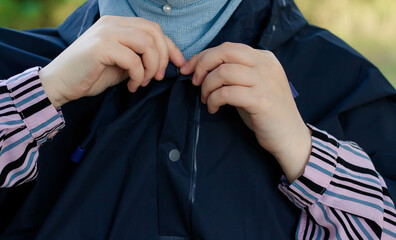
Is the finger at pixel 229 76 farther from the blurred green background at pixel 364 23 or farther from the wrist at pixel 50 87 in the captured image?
the blurred green background at pixel 364 23

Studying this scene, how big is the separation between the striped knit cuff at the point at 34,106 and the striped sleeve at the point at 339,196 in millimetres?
412

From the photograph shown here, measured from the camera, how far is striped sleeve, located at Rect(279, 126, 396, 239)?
72 cm

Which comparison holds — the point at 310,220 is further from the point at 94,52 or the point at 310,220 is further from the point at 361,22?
the point at 361,22

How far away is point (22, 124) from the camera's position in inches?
27.2

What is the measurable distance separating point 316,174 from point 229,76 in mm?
222

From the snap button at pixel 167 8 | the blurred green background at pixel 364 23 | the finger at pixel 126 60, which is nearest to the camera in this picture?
the finger at pixel 126 60

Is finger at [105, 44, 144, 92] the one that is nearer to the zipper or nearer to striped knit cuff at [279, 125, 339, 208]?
the zipper

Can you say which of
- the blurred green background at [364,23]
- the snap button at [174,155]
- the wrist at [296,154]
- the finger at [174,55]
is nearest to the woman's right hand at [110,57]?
the finger at [174,55]

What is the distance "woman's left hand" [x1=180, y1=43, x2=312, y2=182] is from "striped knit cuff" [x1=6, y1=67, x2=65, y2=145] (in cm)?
23

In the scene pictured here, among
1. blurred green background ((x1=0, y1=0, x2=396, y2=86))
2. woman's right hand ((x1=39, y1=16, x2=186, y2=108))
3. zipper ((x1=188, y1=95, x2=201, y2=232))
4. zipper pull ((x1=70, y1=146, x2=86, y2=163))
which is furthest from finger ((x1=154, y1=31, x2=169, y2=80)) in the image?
blurred green background ((x1=0, y1=0, x2=396, y2=86))

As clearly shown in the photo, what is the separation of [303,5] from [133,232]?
86.7 inches

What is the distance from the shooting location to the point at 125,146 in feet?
2.60

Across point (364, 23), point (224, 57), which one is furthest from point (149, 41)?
point (364, 23)

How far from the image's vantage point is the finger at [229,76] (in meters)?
0.69
